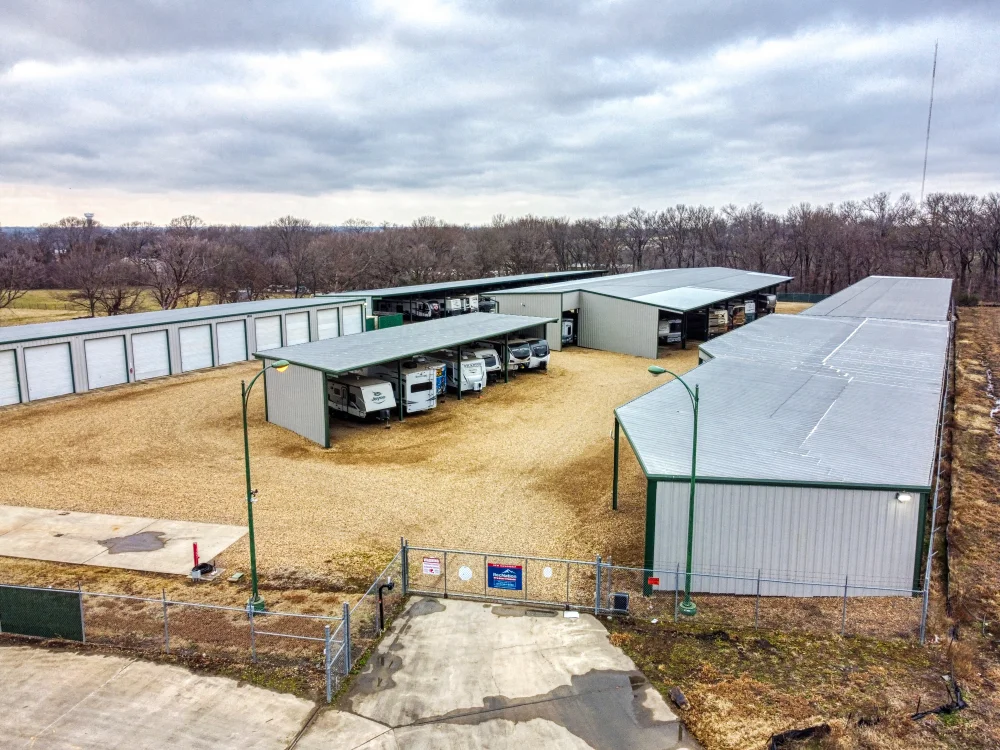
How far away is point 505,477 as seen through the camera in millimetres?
24953

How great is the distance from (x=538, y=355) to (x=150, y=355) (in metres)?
23.3

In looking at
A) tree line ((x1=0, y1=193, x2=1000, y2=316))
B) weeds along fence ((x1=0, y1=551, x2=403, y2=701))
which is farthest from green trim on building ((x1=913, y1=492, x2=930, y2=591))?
tree line ((x1=0, y1=193, x2=1000, y2=316))

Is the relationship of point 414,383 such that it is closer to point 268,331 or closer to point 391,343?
point 391,343

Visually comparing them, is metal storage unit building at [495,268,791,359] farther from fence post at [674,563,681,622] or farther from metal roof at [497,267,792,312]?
fence post at [674,563,681,622]

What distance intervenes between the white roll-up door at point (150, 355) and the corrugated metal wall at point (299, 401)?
13540mm

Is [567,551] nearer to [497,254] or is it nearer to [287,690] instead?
[287,690]

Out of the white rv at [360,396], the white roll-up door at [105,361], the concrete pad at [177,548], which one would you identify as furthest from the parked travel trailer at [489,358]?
the concrete pad at [177,548]

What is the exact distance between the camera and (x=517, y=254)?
11075cm

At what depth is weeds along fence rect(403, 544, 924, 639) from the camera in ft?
50.1

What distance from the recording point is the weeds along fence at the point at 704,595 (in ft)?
50.1

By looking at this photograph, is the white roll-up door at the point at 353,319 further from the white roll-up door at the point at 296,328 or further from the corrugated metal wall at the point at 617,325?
the corrugated metal wall at the point at 617,325

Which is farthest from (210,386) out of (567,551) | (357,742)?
(357,742)

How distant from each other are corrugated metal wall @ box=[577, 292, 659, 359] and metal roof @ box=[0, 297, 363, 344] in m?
18.5

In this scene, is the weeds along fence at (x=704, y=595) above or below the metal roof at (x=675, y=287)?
below
